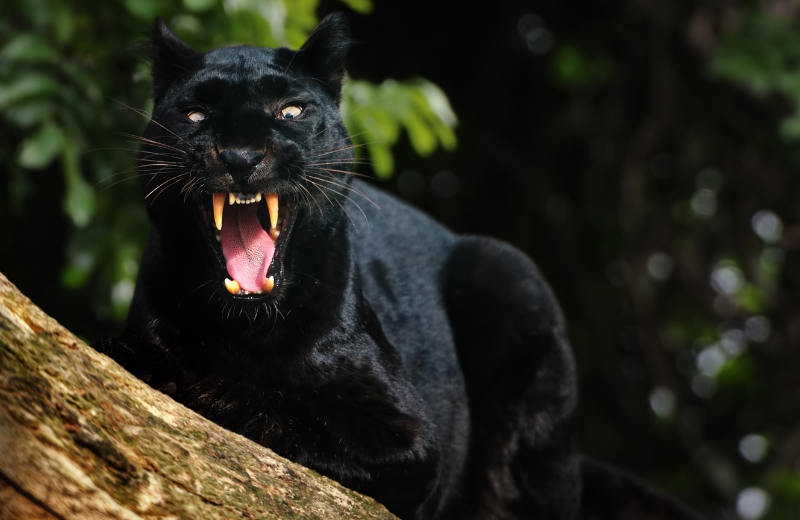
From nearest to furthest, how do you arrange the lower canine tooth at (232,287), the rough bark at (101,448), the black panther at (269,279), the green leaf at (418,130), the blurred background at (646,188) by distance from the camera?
the rough bark at (101,448) < the lower canine tooth at (232,287) < the black panther at (269,279) < the green leaf at (418,130) < the blurred background at (646,188)

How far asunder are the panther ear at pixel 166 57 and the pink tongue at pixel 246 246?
0.33 metres

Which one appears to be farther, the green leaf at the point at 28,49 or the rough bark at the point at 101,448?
the green leaf at the point at 28,49

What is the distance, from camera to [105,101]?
327cm

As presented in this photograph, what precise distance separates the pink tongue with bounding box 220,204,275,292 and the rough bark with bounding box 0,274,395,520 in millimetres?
273

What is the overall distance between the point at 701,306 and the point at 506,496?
3.82 m

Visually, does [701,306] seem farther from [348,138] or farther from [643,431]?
[348,138]

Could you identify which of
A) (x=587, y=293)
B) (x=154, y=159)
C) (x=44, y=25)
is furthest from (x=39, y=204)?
(x=587, y=293)

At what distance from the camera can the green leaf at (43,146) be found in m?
2.91

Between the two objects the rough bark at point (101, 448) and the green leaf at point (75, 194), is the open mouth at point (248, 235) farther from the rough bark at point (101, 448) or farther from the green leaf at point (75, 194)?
the green leaf at point (75, 194)

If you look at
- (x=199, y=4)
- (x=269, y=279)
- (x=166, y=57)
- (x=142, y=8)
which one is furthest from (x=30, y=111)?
(x=269, y=279)

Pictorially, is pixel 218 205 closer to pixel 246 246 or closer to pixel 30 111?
pixel 246 246

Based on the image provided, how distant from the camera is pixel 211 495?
1629 mm

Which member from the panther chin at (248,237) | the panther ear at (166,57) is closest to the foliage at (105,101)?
the panther ear at (166,57)

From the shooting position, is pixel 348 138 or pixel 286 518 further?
pixel 348 138
